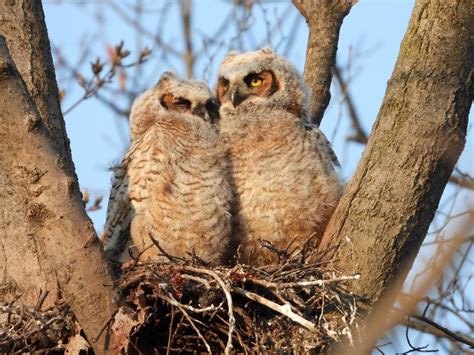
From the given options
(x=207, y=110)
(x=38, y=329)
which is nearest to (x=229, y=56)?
(x=207, y=110)

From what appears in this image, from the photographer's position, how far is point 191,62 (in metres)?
7.97

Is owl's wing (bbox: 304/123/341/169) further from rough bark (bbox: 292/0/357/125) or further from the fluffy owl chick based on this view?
rough bark (bbox: 292/0/357/125)

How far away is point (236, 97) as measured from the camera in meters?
4.74

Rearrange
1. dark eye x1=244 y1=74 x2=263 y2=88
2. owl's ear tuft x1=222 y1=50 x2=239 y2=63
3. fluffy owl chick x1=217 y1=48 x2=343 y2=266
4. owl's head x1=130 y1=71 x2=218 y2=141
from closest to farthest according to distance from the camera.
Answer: fluffy owl chick x1=217 y1=48 x2=343 y2=266 → owl's head x1=130 y1=71 x2=218 y2=141 → dark eye x1=244 y1=74 x2=263 y2=88 → owl's ear tuft x1=222 y1=50 x2=239 y2=63

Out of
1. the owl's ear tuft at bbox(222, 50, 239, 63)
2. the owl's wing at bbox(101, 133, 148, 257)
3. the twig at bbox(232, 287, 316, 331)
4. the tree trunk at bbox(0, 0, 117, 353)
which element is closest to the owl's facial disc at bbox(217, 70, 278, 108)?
the owl's ear tuft at bbox(222, 50, 239, 63)

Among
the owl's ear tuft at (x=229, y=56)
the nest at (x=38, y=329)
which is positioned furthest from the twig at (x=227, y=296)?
the owl's ear tuft at (x=229, y=56)

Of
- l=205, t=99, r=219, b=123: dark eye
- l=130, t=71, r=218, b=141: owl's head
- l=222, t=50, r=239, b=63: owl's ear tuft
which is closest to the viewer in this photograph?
l=130, t=71, r=218, b=141: owl's head

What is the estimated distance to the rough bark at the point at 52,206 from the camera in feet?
9.89

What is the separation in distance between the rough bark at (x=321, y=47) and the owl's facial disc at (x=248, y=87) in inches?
11.4

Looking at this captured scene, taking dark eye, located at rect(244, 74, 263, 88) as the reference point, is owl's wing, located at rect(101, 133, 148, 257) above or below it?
below

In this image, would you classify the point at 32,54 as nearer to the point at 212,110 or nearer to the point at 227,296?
the point at 212,110

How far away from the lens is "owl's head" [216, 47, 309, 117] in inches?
185

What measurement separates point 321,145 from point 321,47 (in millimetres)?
870

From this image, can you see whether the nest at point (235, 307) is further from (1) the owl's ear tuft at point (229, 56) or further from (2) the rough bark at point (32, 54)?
(1) the owl's ear tuft at point (229, 56)
